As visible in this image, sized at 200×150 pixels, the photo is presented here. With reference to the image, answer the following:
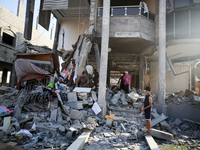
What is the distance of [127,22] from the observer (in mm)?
9648

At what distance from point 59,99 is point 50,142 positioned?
95.7 inches

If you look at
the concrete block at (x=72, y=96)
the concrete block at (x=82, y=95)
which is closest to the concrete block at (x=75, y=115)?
the concrete block at (x=72, y=96)

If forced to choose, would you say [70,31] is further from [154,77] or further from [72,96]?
[154,77]

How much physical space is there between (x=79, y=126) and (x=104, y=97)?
2.47 metres

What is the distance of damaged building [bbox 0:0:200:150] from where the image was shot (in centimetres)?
529

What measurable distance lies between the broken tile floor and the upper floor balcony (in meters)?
4.06

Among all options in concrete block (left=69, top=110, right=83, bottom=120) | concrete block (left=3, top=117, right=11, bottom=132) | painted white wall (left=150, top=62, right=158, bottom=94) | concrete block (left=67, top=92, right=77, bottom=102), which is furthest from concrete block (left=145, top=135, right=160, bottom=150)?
painted white wall (left=150, top=62, right=158, bottom=94)

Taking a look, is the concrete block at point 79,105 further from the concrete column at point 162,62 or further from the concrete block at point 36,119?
the concrete column at point 162,62

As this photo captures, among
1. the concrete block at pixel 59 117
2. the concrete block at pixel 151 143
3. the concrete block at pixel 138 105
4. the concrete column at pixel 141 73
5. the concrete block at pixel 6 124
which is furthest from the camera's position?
the concrete column at pixel 141 73

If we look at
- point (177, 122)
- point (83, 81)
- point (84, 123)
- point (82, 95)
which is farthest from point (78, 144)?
point (177, 122)

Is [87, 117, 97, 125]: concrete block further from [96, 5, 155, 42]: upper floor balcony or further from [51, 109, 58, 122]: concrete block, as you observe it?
[96, 5, 155, 42]: upper floor balcony

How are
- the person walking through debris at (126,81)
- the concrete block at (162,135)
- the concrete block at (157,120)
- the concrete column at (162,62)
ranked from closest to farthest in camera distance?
the concrete block at (162,135)
the concrete block at (157,120)
the concrete column at (162,62)
the person walking through debris at (126,81)

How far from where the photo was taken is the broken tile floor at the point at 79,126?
4.84 meters

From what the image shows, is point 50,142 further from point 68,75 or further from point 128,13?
point 128,13
